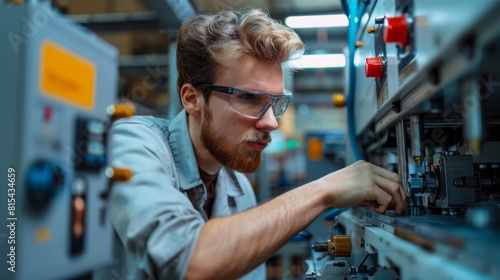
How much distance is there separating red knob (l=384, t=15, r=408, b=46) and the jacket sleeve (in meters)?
0.55

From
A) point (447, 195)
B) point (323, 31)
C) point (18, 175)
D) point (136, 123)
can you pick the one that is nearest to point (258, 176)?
point (323, 31)

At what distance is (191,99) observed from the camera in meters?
1.37

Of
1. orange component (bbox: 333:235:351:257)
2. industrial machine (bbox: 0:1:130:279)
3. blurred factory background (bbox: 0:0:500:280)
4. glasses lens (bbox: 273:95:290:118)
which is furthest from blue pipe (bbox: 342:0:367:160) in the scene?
industrial machine (bbox: 0:1:130:279)

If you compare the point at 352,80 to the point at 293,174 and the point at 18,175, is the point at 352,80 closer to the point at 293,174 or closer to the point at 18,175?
the point at 18,175

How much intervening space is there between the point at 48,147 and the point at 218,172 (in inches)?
32.5

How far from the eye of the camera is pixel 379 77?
99 cm

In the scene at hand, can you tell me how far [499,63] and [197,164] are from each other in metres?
0.96

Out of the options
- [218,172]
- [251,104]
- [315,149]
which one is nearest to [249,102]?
[251,104]

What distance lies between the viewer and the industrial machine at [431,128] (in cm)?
51

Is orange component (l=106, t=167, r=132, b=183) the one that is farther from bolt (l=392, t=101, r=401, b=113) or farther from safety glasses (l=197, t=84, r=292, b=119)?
bolt (l=392, t=101, r=401, b=113)

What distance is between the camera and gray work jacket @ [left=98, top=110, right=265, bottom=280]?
0.86 m

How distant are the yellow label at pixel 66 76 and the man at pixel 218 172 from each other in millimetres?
226

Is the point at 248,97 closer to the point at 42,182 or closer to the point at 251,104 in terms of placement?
the point at 251,104

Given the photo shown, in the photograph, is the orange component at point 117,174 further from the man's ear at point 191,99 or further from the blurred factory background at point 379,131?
the man's ear at point 191,99
